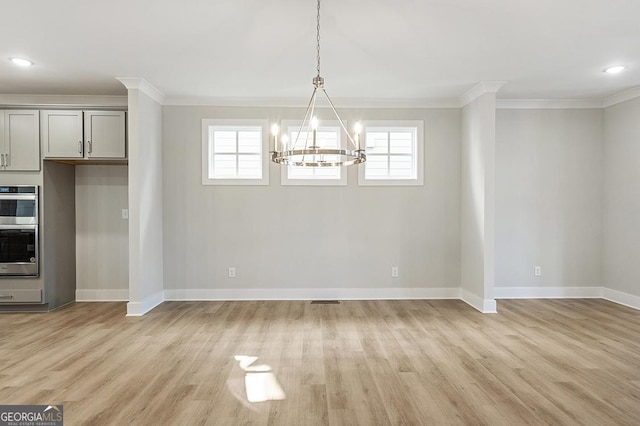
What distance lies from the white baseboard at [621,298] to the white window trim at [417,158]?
3.07m

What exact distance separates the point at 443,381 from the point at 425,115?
12.5 feet

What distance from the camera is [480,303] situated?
4.84 metres

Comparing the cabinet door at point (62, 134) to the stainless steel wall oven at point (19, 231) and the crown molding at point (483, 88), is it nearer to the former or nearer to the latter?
the stainless steel wall oven at point (19, 231)

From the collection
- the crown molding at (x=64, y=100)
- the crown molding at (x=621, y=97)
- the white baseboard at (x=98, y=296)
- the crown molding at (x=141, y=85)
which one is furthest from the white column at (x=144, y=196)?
the crown molding at (x=621, y=97)

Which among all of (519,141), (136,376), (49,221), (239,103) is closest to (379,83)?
(239,103)

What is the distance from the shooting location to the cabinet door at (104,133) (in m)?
4.73

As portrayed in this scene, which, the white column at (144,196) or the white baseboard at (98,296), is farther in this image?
the white baseboard at (98,296)

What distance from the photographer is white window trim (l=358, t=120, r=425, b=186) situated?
546 cm

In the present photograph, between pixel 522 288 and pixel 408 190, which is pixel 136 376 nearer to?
pixel 408 190

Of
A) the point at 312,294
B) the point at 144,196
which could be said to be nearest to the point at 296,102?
the point at 144,196

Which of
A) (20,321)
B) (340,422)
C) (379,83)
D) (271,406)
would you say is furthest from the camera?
(379,83)

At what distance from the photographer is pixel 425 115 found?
18.0 feet

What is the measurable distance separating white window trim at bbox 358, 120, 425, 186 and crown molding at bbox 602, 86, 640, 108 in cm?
265

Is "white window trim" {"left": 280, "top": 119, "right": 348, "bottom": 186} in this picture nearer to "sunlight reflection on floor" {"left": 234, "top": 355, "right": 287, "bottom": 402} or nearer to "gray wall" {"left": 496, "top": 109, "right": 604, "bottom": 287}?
"gray wall" {"left": 496, "top": 109, "right": 604, "bottom": 287}
